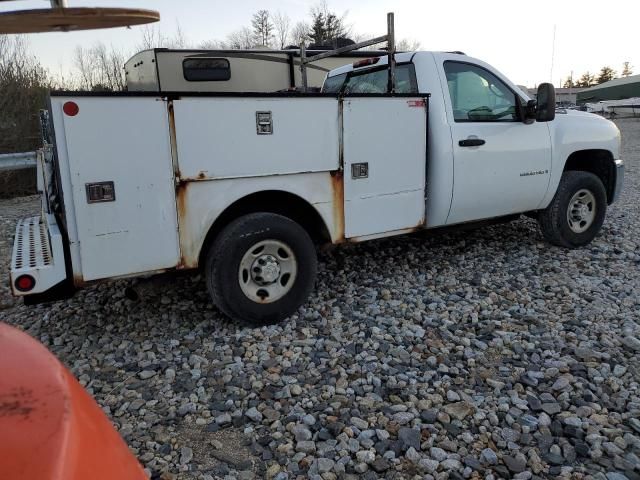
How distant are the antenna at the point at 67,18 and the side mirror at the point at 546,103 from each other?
4.91 m

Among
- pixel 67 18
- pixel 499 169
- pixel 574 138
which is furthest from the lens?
pixel 574 138

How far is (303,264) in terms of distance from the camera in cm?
422

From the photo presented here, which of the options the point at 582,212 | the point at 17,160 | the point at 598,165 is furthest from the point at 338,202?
the point at 598,165

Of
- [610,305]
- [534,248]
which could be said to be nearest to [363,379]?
[610,305]

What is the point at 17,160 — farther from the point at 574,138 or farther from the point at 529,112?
the point at 574,138

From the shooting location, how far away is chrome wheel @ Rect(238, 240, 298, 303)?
4051 mm

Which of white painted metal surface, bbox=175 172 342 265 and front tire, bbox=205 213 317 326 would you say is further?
front tire, bbox=205 213 317 326

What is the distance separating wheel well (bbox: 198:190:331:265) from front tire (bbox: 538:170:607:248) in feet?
9.52

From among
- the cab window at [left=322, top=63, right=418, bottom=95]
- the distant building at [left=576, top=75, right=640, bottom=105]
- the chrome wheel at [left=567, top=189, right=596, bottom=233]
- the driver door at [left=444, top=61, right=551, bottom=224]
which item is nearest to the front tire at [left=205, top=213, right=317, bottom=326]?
the cab window at [left=322, top=63, right=418, bottom=95]

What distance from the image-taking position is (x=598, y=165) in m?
6.39

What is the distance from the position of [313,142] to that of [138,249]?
1490mm

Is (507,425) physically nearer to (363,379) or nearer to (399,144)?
(363,379)

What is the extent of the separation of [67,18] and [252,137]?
297 centimetres

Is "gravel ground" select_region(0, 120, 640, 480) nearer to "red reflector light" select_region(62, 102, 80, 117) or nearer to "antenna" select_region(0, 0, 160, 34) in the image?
"red reflector light" select_region(62, 102, 80, 117)
